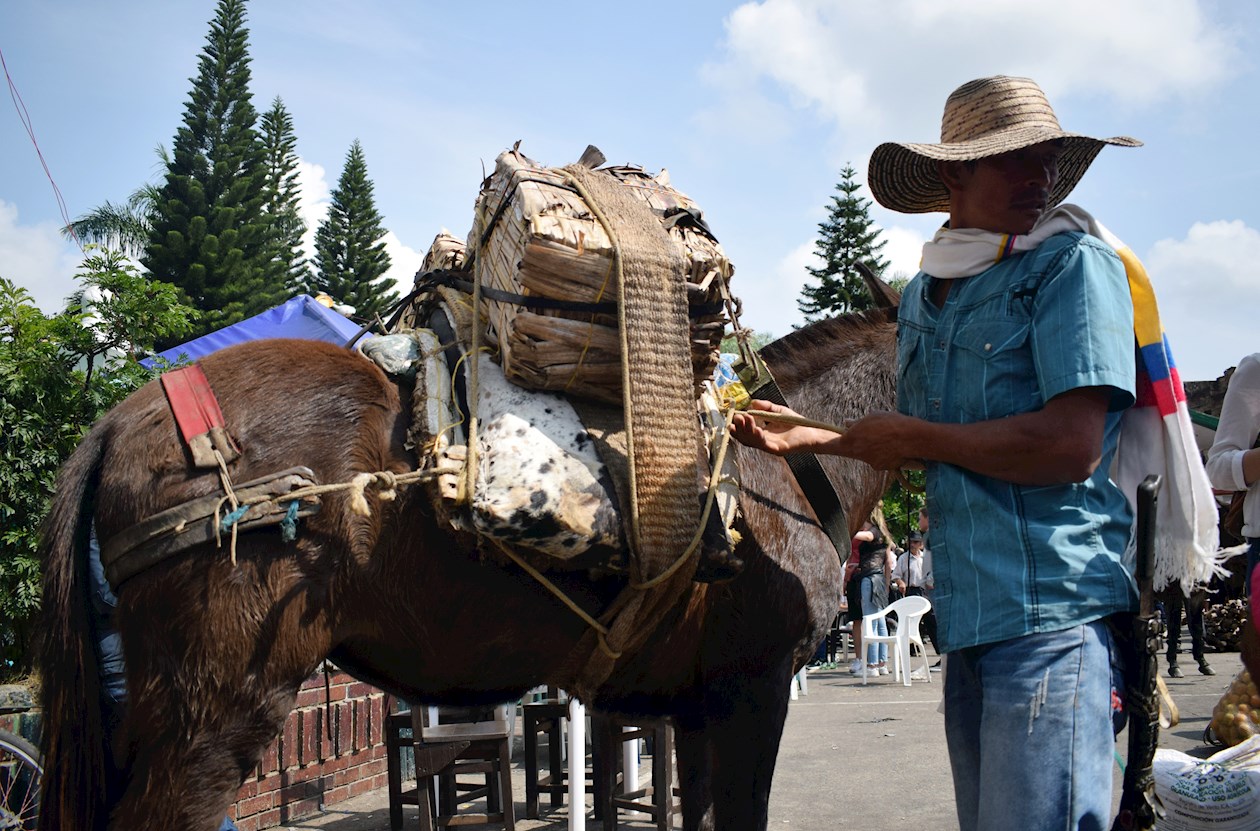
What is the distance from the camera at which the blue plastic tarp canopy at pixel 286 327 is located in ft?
24.3

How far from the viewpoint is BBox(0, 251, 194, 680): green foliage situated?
531cm

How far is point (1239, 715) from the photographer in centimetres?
570

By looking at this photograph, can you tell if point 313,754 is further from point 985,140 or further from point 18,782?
point 985,140

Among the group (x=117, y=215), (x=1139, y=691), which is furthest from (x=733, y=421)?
(x=117, y=215)

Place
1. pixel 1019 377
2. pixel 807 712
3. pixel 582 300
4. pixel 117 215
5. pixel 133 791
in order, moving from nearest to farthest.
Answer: pixel 1019 377, pixel 133 791, pixel 582 300, pixel 807 712, pixel 117 215

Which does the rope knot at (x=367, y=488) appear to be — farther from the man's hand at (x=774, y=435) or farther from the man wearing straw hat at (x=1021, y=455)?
the man wearing straw hat at (x=1021, y=455)

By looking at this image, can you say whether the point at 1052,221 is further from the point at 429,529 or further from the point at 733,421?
the point at 429,529

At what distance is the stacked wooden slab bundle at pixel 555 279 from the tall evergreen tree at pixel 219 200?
32.3 meters

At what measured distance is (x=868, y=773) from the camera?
6770 mm

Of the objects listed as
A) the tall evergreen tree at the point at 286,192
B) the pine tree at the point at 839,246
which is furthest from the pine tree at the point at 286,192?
the pine tree at the point at 839,246

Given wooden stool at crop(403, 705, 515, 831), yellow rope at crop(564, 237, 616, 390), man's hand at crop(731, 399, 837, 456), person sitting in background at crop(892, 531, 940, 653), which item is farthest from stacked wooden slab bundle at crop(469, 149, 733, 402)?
person sitting in background at crop(892, 531, 940, 653)

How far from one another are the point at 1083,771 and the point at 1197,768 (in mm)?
2558

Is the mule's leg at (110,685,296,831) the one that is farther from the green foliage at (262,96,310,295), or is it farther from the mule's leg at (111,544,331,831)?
the green foliage at (262,96,310,295)

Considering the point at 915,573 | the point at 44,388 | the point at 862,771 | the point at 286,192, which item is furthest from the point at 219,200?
the point at 862,771
